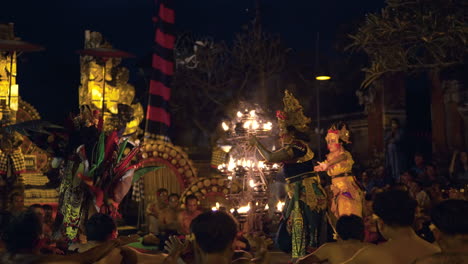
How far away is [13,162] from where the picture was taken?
10039 mm

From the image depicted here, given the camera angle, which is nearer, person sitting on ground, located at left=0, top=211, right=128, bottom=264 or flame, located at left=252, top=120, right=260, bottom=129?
person sitting on ground, located at left=0, top=211, right=128, bottom=264

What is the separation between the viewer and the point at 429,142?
1538 cm

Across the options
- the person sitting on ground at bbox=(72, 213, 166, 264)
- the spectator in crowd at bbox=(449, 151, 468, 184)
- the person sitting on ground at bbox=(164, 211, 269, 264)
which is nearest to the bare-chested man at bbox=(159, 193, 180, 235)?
the spectator in crowd at bbox=(449, 151, 468, 184)

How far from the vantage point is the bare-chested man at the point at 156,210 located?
31.7 feet

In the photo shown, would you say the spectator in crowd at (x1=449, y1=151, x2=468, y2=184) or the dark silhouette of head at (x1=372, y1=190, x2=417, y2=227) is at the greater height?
the spectator in crowd at (x1=449, y1=151, x2=468, y2=184)

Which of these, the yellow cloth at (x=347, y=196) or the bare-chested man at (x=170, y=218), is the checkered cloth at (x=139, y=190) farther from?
the yellow cloth at (x=347, y=196)

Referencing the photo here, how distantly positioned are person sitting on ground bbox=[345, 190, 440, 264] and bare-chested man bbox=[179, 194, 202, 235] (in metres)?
5.92

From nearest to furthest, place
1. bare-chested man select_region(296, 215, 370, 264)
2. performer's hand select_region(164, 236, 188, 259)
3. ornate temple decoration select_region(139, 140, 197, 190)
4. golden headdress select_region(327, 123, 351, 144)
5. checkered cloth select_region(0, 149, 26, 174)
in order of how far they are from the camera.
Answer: performer's hand select_region(164, 236, 188, 259), bare-chested man select_region(296, 215, 370, 264), golden headdress select_region(327, 123, 351, 144), checkered cloth select_region(0, 149, 26, 174), ornate temple decoration select_region(139, 140, 197, 190)

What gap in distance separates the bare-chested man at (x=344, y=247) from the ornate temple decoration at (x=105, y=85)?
8.55 metres

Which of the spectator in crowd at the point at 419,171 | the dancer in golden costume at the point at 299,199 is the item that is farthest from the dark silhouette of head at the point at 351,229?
the spectator in crowd at the point at 419,171

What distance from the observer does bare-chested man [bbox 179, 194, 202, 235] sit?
8773 millimetres

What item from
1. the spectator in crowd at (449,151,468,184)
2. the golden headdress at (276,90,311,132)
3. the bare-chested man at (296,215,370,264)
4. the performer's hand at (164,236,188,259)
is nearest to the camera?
the performer's hand at (164,236,188,259)

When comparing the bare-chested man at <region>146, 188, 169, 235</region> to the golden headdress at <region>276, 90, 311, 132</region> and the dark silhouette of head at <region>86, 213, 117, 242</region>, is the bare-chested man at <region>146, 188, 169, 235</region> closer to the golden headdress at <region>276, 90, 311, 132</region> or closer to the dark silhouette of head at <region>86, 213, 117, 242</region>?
the golden headdress at <region>276, 90, 311, 132</region>

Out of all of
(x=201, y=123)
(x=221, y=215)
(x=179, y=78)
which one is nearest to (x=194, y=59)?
(x=179, y=78)
